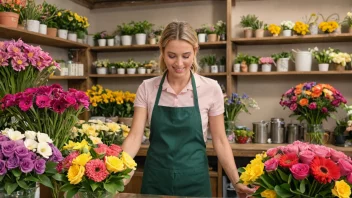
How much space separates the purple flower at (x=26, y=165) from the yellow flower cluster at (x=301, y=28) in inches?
123

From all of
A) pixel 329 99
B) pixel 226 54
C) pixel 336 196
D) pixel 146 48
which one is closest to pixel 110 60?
pixel 146 48

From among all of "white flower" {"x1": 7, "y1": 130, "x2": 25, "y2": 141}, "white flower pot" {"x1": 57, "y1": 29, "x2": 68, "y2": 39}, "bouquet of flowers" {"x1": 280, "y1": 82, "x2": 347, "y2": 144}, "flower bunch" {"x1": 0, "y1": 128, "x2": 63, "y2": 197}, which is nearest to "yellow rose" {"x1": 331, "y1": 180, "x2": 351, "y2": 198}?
"flower bunch" {"x1": 0, "y1": 128, "x2": 63, "y2": 197}

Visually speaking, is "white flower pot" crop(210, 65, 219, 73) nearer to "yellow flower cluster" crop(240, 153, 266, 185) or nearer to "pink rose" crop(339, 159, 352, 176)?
"yellow flower cluster" crop(240, 153, 266, 185)

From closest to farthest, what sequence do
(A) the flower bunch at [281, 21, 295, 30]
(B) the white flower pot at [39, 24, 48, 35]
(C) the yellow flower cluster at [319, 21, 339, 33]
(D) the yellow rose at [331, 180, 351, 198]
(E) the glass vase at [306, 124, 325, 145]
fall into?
(D) the yellow rose at [331, 180, 351, 198], (E) the glass vase at [306, 124, 325, 145], (B) the white flower pot at [39, 24, 48, 35], (C) the yellow flower cluster at [319, 21, 339, 33], (A) the flower bunch at [281, 21, 295, 30]

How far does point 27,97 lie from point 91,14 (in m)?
3.36

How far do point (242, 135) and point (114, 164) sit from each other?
2600 mm

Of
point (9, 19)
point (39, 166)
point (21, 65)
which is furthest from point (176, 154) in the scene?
point (9, 19)

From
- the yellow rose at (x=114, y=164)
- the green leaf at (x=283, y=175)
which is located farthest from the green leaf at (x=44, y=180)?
the green leaf at (x=283, y=175)

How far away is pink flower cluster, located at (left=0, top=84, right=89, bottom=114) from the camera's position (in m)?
1.51

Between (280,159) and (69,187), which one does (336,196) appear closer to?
(280,159)

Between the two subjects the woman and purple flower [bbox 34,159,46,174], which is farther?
the woman

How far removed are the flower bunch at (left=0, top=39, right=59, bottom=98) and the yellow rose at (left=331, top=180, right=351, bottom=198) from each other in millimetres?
1430

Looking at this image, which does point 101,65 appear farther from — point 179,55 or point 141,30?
point 179,55

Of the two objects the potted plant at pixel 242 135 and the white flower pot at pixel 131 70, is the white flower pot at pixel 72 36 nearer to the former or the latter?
the white flower pot at pixel 131 70
